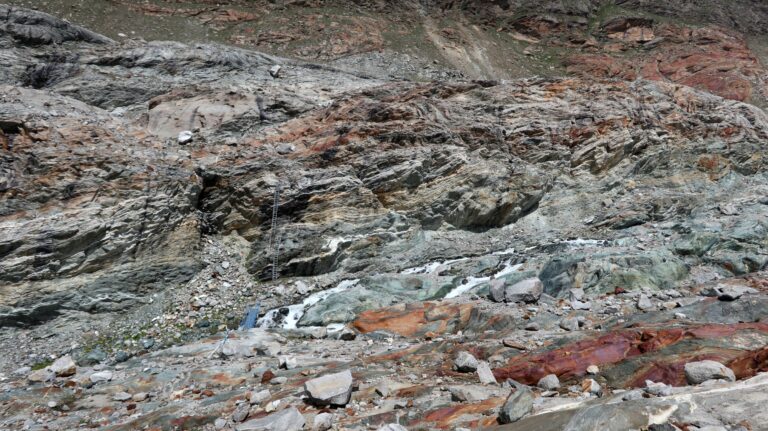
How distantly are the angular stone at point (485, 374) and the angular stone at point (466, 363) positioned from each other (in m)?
0.12

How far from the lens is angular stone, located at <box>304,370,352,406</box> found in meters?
7.14

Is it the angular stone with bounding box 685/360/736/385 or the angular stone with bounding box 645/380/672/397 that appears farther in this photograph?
the angular stone with bounding box 685/360/736/385

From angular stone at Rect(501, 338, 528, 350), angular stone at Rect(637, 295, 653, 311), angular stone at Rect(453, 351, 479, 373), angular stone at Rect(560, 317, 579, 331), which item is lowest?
angular stone at Rect(637, 295, 653, 311)

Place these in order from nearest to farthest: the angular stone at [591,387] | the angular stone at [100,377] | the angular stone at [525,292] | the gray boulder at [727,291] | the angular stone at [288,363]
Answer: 1. the angular stone at [591,387]
2. the angular stone at [288,363]
3. the gray boulder at [727,291]
4. the angular stone at [100,377]
5. the angular stone at [525,292]

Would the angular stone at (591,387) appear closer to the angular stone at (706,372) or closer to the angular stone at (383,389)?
the angular stone at (706,372)

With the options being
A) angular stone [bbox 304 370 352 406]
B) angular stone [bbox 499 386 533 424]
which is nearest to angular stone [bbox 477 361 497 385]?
angular stone [bbox 499 386 533 424]

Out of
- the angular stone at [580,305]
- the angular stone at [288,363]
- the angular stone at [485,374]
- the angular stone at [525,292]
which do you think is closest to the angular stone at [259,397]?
the angular stone at [288,363]

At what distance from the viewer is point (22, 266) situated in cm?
1427

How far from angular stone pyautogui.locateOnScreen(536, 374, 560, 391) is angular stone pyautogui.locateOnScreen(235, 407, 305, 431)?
376cm

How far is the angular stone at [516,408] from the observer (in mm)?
5484

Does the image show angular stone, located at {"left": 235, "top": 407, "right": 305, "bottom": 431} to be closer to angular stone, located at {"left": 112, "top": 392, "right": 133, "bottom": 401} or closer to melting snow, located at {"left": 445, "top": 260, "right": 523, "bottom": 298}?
angular stone, located at {"left": 112, "top": 392, "right": 133, "bottom": 401}

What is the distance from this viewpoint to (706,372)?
19.5ft

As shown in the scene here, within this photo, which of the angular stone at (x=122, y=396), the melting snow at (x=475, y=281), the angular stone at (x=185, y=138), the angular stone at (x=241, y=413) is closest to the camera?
the angular stone at (x=241, y=413)

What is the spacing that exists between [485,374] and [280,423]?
3508mm
